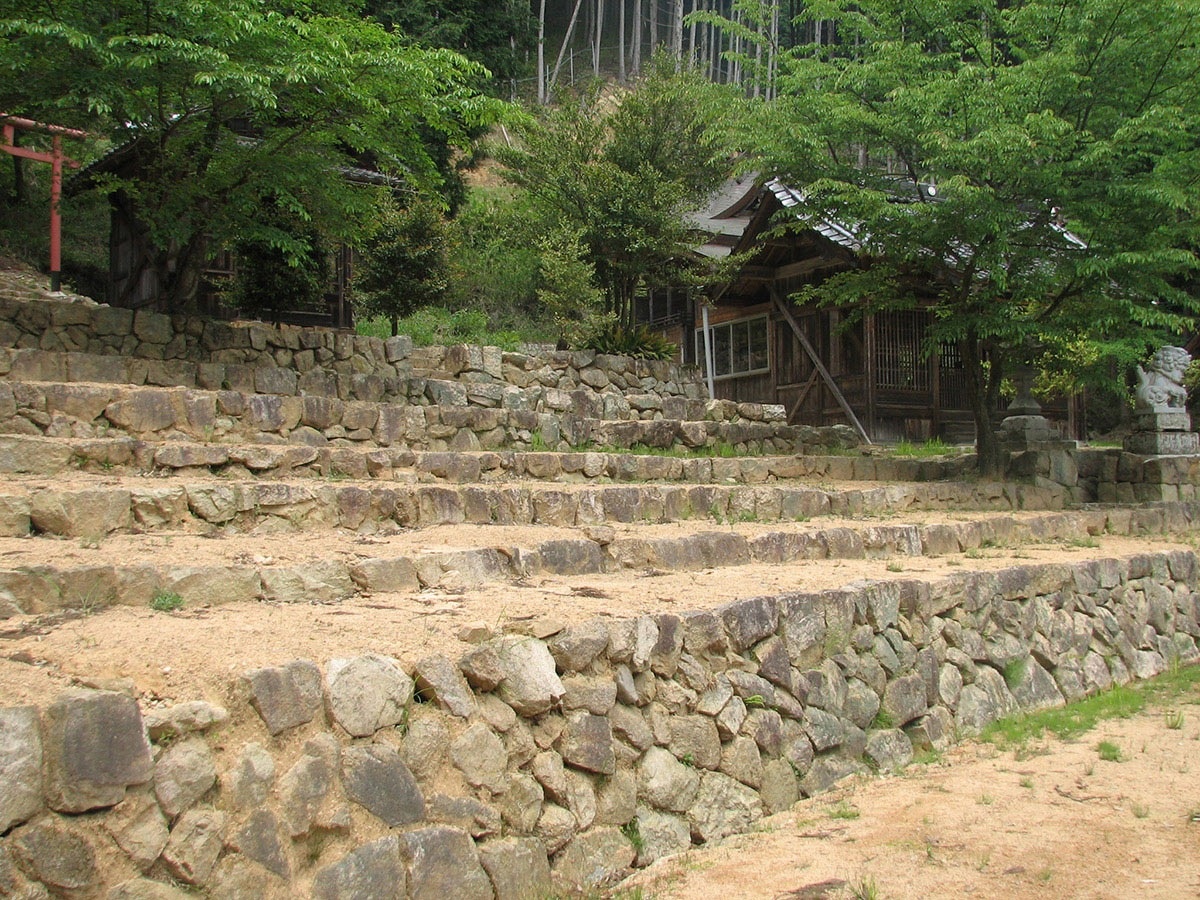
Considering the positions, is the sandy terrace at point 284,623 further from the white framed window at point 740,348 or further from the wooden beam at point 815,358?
the white framed window at point 740,348

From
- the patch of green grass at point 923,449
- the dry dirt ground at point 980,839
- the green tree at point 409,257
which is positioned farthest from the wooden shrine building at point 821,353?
the dry dirt ground at point 980,839

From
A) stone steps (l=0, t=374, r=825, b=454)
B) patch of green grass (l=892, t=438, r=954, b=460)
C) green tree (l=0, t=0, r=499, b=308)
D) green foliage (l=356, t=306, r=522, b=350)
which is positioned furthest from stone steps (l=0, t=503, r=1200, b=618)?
green foliage (l=356, t=306, r=522, b=350)

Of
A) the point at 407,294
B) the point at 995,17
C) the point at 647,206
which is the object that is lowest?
the point at 407,294

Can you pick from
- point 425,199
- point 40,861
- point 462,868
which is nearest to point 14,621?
point 40,861

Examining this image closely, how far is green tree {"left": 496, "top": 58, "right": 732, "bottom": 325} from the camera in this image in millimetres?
15758

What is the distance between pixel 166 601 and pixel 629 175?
13150mm

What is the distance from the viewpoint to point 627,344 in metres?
14.6

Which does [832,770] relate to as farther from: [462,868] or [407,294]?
[407,294]

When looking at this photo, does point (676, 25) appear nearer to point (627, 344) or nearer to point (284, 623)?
point (627, 344)

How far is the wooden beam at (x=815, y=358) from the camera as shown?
16422 millimetres

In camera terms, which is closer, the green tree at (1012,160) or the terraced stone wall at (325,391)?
the terraced stone wall at (325,391)

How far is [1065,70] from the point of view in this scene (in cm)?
1116

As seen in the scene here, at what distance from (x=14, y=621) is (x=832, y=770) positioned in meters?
4.37

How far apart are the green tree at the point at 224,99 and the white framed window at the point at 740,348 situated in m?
9.07
